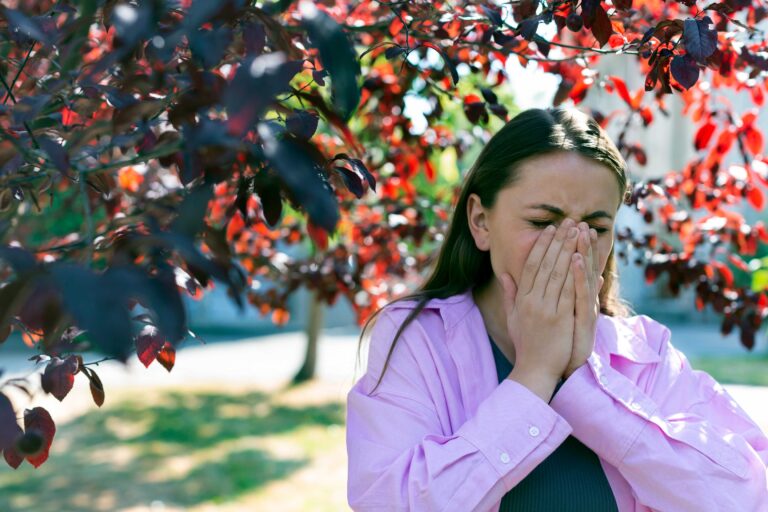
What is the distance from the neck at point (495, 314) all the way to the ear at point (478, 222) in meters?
0.11

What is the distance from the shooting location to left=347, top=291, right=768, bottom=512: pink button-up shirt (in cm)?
159

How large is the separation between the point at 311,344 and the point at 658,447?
29.8ft

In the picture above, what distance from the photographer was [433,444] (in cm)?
161

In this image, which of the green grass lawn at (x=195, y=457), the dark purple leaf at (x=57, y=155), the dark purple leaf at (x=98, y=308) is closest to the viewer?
the dark purple leaf at (x=98, y=308)

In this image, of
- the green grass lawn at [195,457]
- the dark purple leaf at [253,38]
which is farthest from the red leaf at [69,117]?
the green grass lawn at [195,457]

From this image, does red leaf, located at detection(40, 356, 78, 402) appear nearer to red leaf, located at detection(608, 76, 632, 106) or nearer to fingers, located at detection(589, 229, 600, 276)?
fingers, located at detection(589, 229, 600, 276)

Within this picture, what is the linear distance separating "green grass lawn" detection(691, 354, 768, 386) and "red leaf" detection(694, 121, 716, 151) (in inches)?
291

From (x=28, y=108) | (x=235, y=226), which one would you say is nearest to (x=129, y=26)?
(x=28, y=108)

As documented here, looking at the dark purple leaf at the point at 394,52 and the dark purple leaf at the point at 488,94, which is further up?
the dark purple leaf at the point at 394,52

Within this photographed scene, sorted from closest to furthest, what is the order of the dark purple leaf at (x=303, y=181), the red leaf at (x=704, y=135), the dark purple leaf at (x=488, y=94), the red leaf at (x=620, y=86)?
the dark purple leaf at (x=303, y=181) → the dark purple leaf at (x=488, y=94) → the red leaf at (x=620, y=86) → the red leaf at (x=704, y=135)

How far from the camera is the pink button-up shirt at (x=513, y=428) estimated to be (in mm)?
1591

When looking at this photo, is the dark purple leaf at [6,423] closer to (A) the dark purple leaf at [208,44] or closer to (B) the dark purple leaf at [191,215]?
(B) the dark purple leaf at [191,215]

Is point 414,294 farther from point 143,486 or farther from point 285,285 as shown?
point 143,486

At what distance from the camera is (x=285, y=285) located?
4328mm
